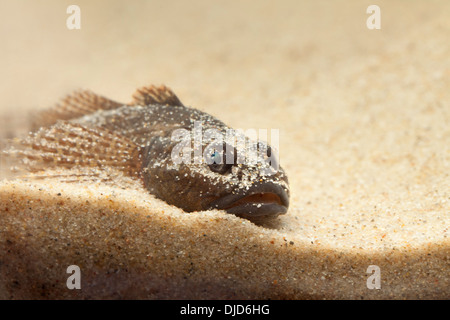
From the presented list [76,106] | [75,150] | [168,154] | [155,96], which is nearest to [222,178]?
[168,154]

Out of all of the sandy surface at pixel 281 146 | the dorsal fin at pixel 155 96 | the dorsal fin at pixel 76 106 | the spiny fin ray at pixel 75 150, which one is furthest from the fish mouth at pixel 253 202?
the dorsal fin at pixel 76 106

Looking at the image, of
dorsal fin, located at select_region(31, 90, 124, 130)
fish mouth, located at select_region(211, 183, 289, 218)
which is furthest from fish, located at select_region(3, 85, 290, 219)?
dorsal fin, located at select_region(31, 90, 124, 130)

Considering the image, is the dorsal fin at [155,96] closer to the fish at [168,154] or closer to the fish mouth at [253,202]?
the fish at [168,154]

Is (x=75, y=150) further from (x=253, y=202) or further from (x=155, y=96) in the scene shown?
(x=253, y=202)

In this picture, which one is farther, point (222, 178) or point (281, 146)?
point (281, 146)
